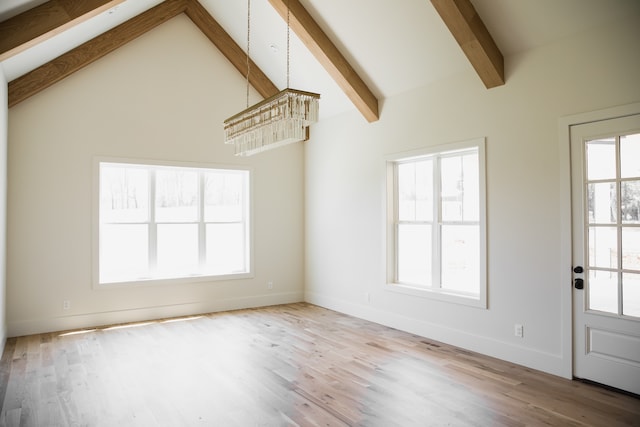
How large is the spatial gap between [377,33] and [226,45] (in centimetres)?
265

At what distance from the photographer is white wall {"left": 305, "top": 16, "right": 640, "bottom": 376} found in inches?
143

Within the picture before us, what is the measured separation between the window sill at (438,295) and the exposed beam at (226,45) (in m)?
3.70


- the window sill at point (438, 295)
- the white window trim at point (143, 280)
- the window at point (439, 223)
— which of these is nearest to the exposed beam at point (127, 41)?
the white window trim at point (143, 280)

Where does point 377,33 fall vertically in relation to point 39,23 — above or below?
above

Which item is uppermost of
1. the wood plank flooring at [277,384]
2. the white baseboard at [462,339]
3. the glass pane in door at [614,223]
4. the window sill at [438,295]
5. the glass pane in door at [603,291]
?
the glass pane in door at [614,223]

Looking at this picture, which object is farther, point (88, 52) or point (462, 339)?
point (88, 52)

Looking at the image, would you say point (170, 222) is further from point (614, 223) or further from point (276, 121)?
point (614, 223)

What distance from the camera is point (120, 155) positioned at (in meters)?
5.75

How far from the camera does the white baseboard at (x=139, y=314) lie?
5188 millimetres

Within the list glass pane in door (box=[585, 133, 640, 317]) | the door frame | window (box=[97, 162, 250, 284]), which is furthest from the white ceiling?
window (box=[97, 162, 250, 284])

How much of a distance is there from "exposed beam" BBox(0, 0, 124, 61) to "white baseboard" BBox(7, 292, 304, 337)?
318 cm

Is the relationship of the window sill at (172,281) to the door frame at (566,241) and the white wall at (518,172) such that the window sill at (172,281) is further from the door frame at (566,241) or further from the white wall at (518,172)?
the door frame at (566,241)

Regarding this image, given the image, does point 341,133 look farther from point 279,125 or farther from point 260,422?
point 260,422

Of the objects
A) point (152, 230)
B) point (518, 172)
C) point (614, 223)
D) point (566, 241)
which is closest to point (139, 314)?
point (152, 230)
